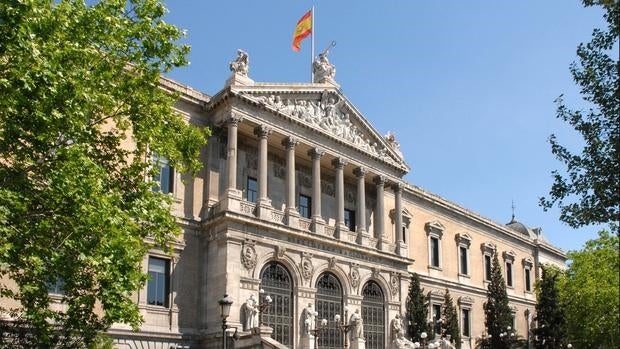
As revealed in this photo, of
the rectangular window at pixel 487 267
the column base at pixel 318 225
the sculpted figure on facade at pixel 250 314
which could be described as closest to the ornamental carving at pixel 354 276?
the column base at pixel 318 225

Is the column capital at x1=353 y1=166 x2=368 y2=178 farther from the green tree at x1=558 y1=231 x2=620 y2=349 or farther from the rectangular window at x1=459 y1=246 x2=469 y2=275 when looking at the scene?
the green tree at x1=558 y1=231 x2=620 y2=349

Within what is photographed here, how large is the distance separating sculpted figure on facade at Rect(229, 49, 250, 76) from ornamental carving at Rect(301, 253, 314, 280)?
8.33 m

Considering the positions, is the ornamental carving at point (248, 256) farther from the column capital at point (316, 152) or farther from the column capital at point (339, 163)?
the column capital at point (339, 163)

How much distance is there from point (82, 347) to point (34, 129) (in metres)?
6.72

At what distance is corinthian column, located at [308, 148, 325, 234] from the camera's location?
32125mm

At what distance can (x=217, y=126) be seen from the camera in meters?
30.7

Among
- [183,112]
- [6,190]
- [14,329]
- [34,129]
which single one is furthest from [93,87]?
[183,112]

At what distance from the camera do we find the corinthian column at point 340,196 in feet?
108

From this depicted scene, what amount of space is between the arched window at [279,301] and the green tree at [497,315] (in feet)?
54.3

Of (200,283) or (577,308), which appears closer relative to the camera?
(200,283)

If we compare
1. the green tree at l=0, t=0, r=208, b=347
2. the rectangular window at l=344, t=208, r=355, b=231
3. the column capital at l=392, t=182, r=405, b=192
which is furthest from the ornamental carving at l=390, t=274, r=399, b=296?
the green tree at l=0, t=0, r=208, b=347

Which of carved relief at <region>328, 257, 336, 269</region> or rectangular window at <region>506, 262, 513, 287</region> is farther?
rectangular window at <region>506, 262, 513, 287</region>

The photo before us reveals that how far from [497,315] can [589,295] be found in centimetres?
687

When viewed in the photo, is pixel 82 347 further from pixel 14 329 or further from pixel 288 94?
pixel 288 94
